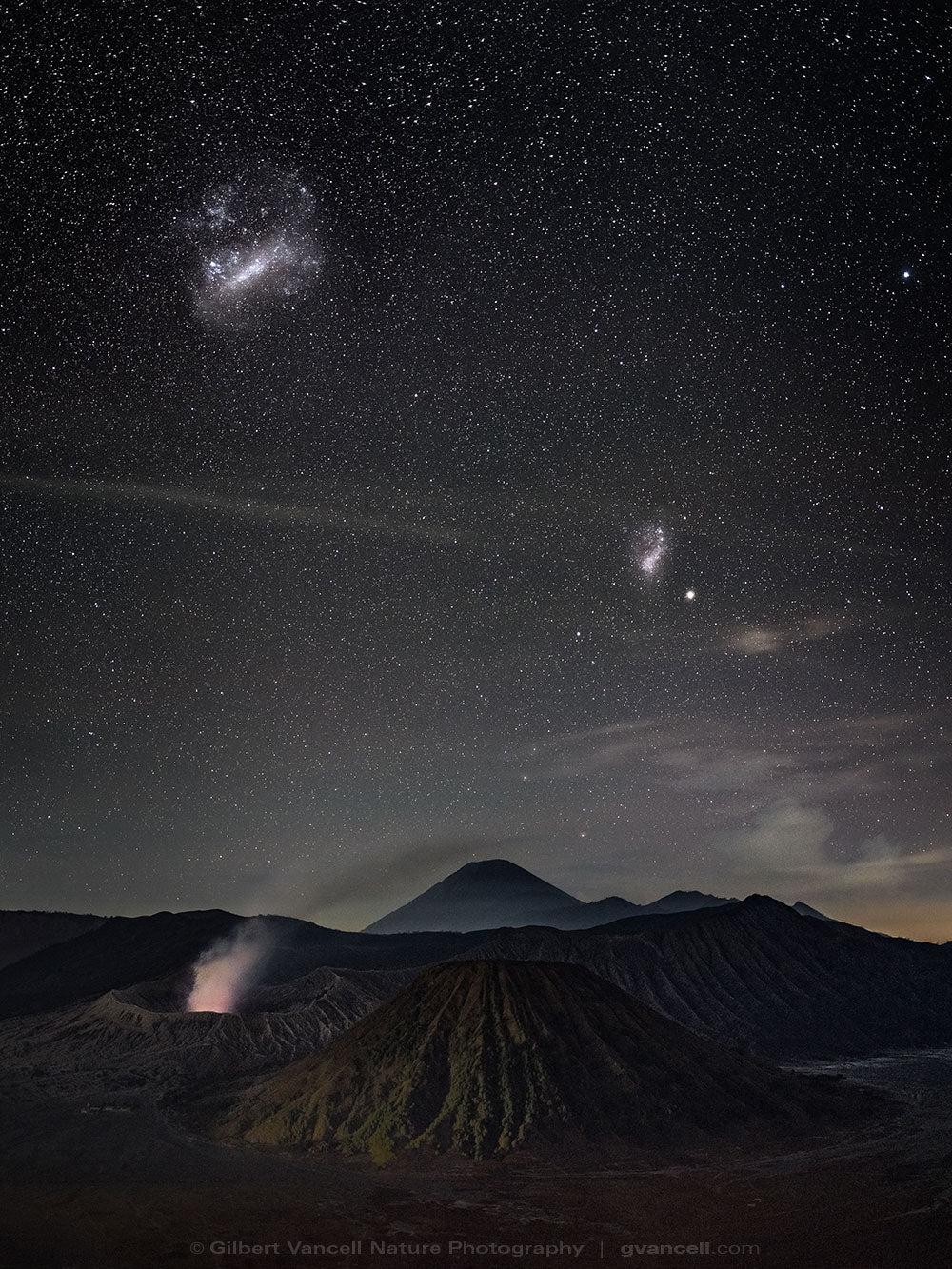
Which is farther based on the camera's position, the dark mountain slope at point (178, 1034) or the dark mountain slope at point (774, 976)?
the dark mountain slope at point (774, 976)

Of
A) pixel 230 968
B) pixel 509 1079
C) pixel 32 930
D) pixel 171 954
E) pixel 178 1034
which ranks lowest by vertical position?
pixel 178 1034

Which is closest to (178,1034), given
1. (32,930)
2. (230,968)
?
(230,968)

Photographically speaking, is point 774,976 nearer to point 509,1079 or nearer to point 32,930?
point 509,1079

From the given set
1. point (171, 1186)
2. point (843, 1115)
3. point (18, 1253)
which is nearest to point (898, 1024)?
point (843, 1115)

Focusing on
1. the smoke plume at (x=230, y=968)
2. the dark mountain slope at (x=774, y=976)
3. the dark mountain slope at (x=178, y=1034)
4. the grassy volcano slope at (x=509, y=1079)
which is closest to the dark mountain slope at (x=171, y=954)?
the smoke plume at (x=230, y=968)

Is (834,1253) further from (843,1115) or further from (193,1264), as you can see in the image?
(843,1115)

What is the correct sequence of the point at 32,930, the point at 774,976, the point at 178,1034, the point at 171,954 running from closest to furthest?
1. the point at 178,1034
2. the point at 774,976
3. the point at 171,954
4. the point at 32,930

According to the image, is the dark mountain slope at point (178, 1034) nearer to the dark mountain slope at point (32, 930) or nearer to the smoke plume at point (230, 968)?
the smoke plume at point (230, 968)

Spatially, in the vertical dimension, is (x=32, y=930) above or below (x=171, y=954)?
above

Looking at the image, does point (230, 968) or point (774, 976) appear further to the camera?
point (230, 968)
